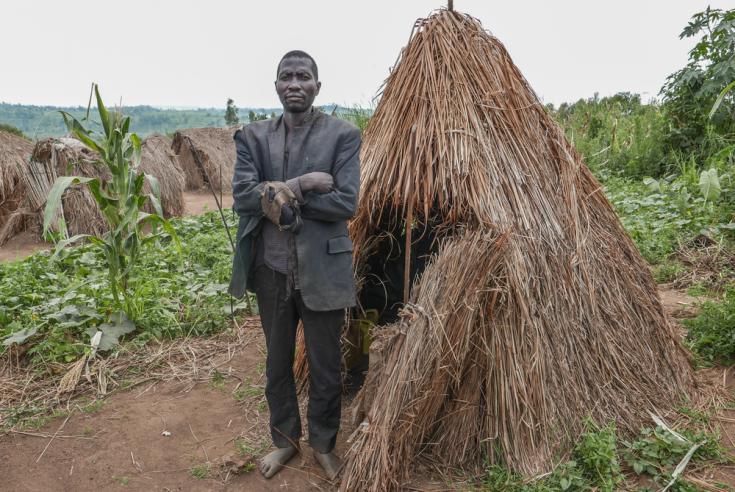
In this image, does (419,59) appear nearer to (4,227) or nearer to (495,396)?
(495,396)

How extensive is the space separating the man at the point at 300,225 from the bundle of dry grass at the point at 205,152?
14539 millimetres

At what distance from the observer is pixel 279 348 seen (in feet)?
8.16

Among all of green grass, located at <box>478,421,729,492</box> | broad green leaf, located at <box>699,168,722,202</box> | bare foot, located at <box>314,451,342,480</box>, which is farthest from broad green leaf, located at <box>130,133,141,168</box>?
broad green leaf, located at <box>699,168,722,202</box>

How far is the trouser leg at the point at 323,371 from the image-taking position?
2410 mm

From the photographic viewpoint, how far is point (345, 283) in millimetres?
2371

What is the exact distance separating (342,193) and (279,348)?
2.64ft

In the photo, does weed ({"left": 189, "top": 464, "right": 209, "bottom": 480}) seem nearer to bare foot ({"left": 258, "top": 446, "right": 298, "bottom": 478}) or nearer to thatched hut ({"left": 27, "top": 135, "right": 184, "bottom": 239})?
bare foot ({"left": 258, "top": 446, "right": 298, "bottom": 478})

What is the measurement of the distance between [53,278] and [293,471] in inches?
147

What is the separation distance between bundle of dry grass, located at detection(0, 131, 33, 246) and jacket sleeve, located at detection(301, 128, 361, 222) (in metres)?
9.81

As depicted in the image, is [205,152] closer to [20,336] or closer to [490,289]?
[20,336]

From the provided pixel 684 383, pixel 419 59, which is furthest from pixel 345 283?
pixel 684 383

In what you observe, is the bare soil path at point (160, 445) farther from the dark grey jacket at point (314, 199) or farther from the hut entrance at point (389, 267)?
the dark grey jacket at point (314, 199)

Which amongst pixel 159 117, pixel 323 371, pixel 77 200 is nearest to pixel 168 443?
pixel 323 371

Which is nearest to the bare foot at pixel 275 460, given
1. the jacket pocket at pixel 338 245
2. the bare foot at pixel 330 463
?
the bare foot at pixel 330 463
